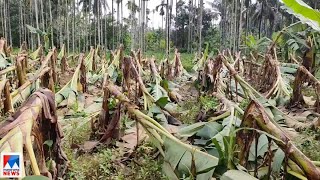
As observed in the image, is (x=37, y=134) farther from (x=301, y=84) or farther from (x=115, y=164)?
(x=301, y=84)

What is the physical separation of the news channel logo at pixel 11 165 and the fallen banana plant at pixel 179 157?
2.93ft

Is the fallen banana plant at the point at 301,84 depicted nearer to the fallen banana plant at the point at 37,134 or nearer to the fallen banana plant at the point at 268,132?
the fallen banana plant at the point at 268,132

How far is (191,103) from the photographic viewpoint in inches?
203

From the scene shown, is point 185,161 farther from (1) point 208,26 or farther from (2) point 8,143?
(1) point 208,26

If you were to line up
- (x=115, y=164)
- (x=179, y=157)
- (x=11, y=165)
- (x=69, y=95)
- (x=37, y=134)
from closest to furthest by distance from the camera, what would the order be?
(x=11, y=165) < (x=37, y=134) < (x=179, y=157) < (x=115, y=164) < (x=69, y=95)

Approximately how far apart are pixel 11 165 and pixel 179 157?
0.97m

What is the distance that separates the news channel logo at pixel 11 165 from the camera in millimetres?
1274

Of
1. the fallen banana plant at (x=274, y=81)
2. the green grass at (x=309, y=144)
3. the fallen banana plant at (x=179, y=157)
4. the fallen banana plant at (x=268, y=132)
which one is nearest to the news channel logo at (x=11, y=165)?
the fallen banana plant at (x=179, y=157)

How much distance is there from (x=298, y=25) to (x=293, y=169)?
374 centimetres

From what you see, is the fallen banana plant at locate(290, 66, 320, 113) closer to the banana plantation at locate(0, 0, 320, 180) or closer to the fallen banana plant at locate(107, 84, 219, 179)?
the banana plantation at locate(0, 0, 320, 180)

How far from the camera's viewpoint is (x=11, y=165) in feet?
4.19

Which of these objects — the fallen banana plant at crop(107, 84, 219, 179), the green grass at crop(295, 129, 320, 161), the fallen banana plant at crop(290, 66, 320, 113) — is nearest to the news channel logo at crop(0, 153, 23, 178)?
the fallen banana plant at crop(107, 84, 219, 179)

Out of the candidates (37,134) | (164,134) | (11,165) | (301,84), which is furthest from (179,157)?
(301,84)

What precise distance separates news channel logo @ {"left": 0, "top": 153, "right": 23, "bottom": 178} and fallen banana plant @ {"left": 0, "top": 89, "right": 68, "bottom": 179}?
2 cm
